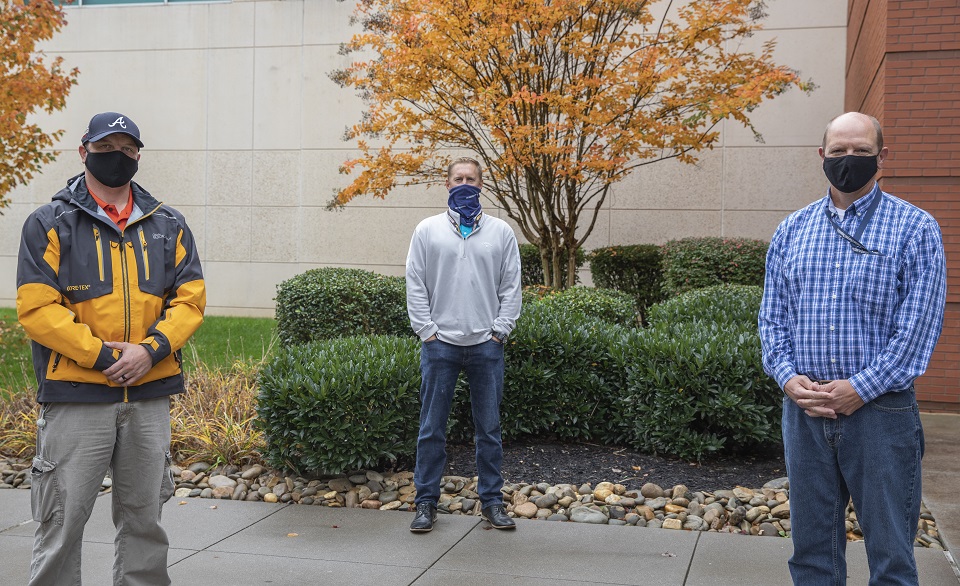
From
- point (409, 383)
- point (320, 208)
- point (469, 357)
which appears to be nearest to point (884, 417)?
point (469, 357)

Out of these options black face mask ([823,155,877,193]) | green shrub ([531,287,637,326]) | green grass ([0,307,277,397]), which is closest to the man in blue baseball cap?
black face mask ([823,155,877,193])

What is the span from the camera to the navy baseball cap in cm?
368

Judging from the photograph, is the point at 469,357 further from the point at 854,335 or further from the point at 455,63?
the point at 455,63

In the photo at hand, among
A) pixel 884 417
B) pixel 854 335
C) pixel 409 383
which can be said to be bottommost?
pixel 409 383

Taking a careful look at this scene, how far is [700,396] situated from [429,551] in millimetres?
2489

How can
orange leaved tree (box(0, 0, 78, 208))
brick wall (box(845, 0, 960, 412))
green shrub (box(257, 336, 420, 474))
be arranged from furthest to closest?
1. orange leaved tree (box(0, 0, 78, 208))
2. brick wall (box(845, 0, 960, 412))
3. green shrub (box(257, 336, 420, 474))

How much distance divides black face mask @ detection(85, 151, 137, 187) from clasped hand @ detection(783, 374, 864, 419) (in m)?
2.78

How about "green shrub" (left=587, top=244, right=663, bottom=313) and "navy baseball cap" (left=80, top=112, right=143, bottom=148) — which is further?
"green shrub" (left=587, top=244, right=663, bottom=313)

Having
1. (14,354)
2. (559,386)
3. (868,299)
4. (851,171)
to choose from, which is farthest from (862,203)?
(14,354)

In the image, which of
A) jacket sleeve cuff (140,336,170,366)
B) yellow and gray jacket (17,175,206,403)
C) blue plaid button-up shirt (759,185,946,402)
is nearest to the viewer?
blue plaid button-up shirt (759,185,946,402)

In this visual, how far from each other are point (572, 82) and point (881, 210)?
24.0 ft

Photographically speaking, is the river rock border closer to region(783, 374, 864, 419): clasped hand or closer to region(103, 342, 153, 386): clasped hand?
region(783, 374, 864, 419): clasped hand

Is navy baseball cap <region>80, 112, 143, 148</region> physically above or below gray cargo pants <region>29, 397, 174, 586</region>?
above

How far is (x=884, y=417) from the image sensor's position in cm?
326
